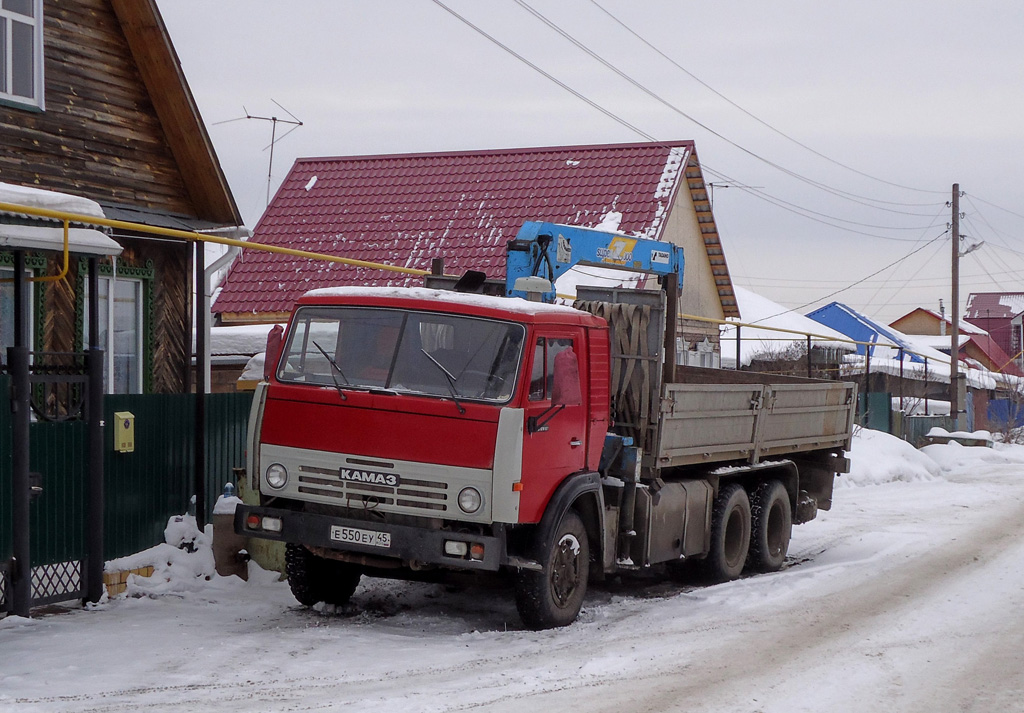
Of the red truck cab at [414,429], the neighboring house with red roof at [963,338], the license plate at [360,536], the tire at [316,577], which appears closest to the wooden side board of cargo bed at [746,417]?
the red truck cab at [414,429]

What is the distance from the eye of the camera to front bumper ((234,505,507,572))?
317 inches

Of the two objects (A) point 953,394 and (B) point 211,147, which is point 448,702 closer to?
(B) point 211,147

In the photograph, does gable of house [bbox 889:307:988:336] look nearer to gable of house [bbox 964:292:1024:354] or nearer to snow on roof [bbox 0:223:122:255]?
gable of house [bbox 964:292:1024:354]

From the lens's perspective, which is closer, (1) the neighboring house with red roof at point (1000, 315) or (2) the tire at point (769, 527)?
(2) the tire at point (769, 527)

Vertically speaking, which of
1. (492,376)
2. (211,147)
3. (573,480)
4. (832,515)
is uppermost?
(211,147)

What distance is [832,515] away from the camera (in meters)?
16.5

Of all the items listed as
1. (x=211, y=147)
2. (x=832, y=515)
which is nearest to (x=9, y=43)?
(x=211, y=147)

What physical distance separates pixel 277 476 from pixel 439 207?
686 inches

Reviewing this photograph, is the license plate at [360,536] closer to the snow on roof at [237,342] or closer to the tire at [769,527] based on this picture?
the tire at [769,527]

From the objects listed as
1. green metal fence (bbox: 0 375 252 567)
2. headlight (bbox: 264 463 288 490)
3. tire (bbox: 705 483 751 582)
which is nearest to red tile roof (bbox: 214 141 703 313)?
tire (bbox: 705 483 751 582)

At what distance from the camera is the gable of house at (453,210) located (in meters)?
23.8

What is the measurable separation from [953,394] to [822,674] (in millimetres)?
29272

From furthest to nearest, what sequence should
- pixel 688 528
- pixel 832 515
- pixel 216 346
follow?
pixel 216 346 < pixel 832 515 < pixel 688 528

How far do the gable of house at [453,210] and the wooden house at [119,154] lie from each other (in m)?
8.50
